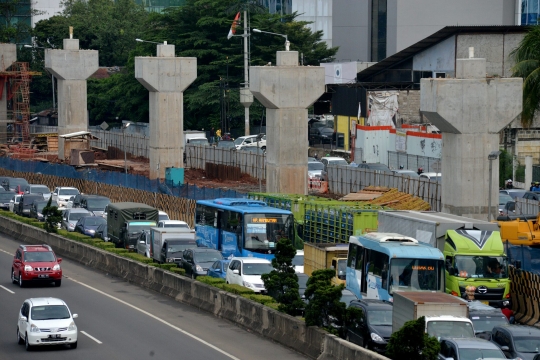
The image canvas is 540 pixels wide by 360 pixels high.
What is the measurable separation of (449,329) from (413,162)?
44.0 m

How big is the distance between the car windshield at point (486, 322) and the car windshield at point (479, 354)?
12.8ft

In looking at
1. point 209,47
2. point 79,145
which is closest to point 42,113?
point 209,47

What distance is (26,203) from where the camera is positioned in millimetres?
54938

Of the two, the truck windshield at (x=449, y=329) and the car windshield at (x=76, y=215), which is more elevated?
the truck windshield at (x=449, y=329)

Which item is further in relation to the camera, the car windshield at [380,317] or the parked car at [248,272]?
the parked car at [248,272]

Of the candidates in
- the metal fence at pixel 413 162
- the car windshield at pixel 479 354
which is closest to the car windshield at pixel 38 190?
the metal fence at pixel 413 162

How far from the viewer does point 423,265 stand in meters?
28.8

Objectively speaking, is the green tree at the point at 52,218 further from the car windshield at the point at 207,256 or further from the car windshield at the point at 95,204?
the car windshield at the point at 207,256

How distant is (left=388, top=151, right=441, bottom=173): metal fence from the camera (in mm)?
62750

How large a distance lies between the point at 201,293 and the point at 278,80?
63.3 feet

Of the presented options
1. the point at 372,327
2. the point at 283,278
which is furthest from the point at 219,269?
the point at 372,327

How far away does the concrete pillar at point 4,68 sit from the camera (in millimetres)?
91312

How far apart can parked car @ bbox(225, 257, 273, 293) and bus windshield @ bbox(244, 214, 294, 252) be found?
4592 millimetres

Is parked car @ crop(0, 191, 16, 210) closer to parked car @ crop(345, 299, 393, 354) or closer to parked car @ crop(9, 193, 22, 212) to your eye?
parked car @ crop(9, 193, 22, 212)
